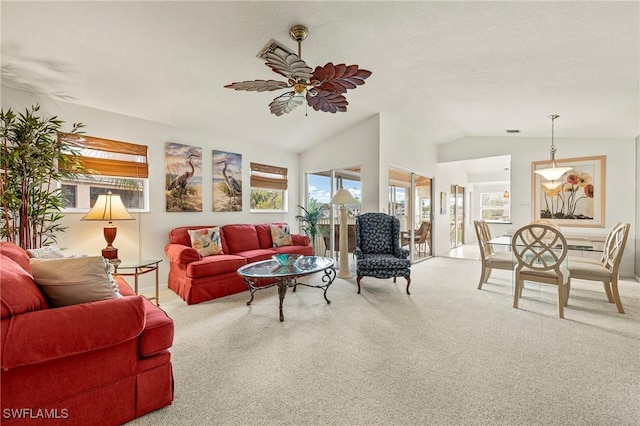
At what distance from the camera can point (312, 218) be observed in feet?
19.0

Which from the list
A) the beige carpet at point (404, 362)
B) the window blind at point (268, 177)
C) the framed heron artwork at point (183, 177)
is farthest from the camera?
the window blind at point (268, 177)

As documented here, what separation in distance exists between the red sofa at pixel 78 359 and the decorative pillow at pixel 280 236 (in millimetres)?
3319

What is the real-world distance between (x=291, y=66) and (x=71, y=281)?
196cm

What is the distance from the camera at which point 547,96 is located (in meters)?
3.58

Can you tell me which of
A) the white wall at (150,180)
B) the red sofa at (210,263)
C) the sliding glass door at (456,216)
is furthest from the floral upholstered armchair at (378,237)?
the sliding glass door at (456,216)

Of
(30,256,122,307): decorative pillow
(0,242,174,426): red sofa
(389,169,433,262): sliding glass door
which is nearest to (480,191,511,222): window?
(389,169,433,262): sliding glass door

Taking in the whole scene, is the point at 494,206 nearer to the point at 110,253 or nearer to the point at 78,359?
the point at 110,253

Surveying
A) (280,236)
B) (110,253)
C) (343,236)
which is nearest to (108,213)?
(110,253)

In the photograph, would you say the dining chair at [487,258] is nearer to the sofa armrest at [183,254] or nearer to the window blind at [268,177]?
the window blind at [268,177]

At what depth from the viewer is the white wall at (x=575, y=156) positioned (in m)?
4.90

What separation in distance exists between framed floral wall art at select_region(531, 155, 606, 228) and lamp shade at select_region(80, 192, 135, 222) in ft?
23.1

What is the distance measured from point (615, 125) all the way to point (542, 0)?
151 inches

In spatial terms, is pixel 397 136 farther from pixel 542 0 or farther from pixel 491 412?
pixel 491 412

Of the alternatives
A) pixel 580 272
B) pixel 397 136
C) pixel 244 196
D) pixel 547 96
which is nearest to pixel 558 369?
pixel 580 272
